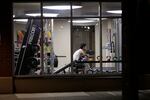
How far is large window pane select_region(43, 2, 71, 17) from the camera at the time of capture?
18.3 metres

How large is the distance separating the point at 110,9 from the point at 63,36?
7.99ft

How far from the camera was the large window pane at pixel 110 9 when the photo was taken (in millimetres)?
18609

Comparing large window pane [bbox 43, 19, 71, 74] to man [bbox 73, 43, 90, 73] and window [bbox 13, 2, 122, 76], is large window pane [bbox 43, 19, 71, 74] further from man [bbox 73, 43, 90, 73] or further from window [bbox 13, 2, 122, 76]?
man [bbox 73, 43, 90, 73]

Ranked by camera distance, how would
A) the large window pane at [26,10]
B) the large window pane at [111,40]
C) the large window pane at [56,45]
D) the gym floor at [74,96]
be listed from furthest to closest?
1. the large window pane at [111,40]
2. the large window pane at [56,45]
3. the large window pane at [26,10]
4. the gym floor at [74,96]

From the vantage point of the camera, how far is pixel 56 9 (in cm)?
1836

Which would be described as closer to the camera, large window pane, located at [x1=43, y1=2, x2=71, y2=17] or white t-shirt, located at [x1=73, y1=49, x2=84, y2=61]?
large window pane, located at [x1=43, y1=2, x2=71, y2=17]

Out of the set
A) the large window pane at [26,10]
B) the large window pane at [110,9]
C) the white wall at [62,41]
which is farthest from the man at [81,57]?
the large window pane at [26,10]

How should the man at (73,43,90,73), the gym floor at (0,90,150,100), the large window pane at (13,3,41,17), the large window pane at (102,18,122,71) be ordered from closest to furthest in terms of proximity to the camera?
the gym floor at (0,90,150,100) → the large window pane at (13,3,41,17) → the man at (73,43,90,73) → the large window pane at (102,18,122,71)

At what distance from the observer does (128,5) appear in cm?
1322

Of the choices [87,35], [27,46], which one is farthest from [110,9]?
[27,46]

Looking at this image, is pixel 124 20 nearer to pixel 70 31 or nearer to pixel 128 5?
pixel 128 5

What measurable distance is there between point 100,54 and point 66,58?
1540mm

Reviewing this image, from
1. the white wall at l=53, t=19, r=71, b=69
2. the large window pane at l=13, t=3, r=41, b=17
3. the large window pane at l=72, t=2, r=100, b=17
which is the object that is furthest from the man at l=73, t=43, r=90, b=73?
the large window pane at l=13, t=3, r=41, b=17

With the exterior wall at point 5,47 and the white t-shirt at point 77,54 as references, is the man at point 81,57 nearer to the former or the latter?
the white t-shirt at point 77,54
